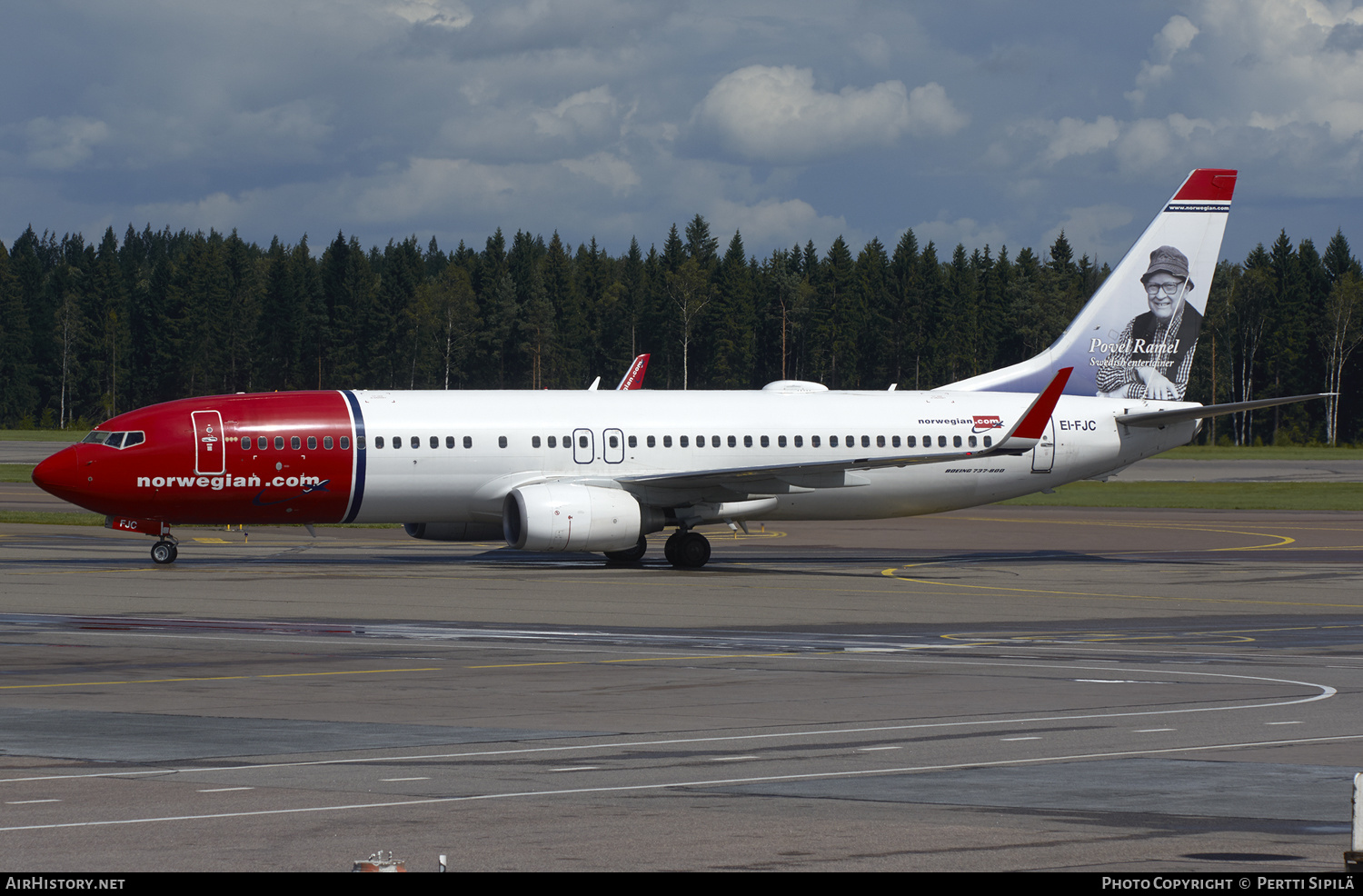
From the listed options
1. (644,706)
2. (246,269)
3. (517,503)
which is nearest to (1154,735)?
(644,706)

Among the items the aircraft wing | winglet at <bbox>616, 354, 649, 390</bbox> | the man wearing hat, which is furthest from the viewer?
winglet at <bbox>616, 354, 649, 390</bbox>

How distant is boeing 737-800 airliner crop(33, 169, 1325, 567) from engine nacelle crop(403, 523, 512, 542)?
0.05 m

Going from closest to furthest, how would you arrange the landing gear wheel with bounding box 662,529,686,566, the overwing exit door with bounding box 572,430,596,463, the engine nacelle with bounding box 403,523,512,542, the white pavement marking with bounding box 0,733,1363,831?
the white pavement marking with bounding box 0,733,1363,831
the overwing exit door with bounding box 572,430,596,463
the landing gear wheel with bounding box 662,529,686,566
the engine nacelle with bounding box 403,523,512,542

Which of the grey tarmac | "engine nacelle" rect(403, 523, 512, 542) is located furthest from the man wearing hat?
"engine nacelle" rect(403, 523, 512, 542)

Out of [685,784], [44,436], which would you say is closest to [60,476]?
[685,784]

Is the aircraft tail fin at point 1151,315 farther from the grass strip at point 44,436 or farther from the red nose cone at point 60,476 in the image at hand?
the grass strip at point 44,436

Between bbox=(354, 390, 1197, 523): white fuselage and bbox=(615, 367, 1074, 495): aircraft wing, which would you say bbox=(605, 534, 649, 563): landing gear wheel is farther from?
bbox=(615, 367, 1074, 495): aircraft wing

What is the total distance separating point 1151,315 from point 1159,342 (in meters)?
0.77

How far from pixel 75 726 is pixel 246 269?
18555 cm

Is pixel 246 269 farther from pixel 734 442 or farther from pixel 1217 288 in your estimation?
pixel 734 442

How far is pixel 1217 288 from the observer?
557 ft

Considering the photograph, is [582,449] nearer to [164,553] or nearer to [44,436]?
[164,553]

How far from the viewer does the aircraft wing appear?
35.0 meters

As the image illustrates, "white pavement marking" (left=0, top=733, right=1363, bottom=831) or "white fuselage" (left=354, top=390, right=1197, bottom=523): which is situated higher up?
"white fuselage" (left=354, top=390, right=1197, bottom=523)
